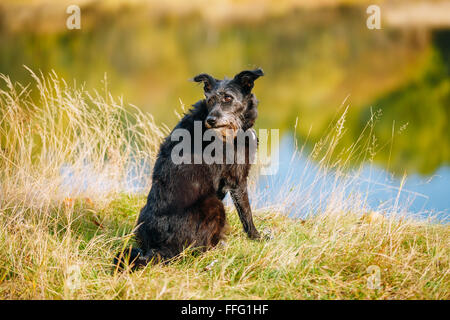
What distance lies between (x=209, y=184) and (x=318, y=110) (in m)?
10.4

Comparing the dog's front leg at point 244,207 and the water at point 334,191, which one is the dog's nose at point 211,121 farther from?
the water at point 334,191

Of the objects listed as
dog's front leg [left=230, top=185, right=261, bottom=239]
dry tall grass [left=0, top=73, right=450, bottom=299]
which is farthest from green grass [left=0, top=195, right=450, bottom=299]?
dog's front leg [left=230, top=185, right=261, bottom=239]

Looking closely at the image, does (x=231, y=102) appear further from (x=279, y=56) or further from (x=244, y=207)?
(x=279, y=56)

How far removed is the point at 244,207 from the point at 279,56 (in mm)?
16379

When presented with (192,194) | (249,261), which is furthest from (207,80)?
(249,261)

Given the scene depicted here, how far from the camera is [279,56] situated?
20.2 m

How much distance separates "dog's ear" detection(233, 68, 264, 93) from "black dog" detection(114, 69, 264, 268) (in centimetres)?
1

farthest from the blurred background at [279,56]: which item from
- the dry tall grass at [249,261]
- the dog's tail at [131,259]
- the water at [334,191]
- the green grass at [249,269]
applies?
the dog's tail at [131,259]

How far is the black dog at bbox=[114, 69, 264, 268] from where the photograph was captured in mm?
4492

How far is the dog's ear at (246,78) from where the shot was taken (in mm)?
4781

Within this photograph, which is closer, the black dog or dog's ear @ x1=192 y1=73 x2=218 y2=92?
the black dog

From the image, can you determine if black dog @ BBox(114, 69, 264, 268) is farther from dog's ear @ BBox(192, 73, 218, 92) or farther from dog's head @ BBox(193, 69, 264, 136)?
dog's ear @ BBox(192, 73, 218, 92)

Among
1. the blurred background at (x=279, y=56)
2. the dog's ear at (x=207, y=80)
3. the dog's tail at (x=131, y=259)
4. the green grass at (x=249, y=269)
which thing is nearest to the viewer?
the green grass at (x=249, y=269)
